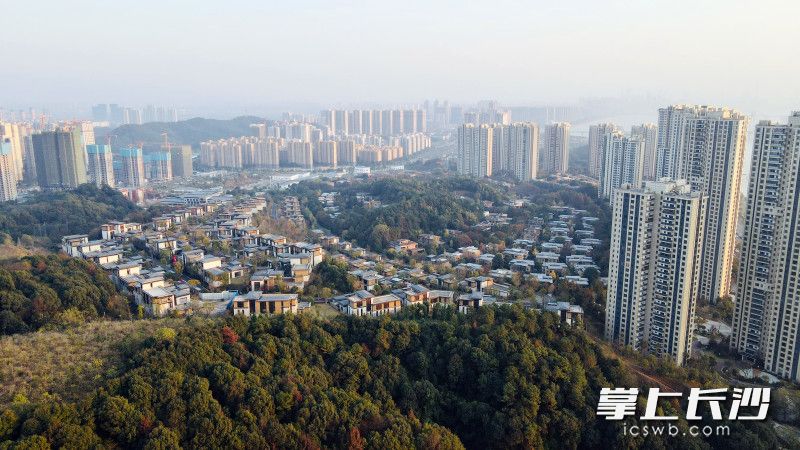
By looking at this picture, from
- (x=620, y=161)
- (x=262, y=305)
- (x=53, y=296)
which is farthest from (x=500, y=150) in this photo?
(x=53, y=296)

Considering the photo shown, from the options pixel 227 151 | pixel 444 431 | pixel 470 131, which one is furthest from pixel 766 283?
pixel 227 151

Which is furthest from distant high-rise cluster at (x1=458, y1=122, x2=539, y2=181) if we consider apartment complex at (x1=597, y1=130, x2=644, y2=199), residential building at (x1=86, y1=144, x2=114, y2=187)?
residential building at (x1=86, y1=144, x2=114, y2=187)

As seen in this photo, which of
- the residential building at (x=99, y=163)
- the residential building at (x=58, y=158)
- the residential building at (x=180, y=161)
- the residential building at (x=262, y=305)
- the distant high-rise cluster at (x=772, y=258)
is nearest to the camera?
the distant high-rise cluster at (x=772, y=258)

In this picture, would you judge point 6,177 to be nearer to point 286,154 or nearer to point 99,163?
point 99,163

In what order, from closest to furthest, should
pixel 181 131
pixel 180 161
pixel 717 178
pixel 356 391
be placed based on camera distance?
pixel 356 391
pixel 717 178
pixel 180 161
pixel 181 131

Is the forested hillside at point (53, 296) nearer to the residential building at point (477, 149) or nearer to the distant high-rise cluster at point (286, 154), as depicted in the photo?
the residential building at point (477, 149)

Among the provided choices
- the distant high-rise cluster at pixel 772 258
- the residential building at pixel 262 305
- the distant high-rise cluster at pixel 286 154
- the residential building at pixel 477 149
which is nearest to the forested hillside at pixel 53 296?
the residential building at pixel 262 305

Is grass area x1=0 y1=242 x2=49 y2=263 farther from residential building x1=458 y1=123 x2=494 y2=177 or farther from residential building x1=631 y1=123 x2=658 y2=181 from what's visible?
residential building x1=631 y1=123 x2=658 y2=181
